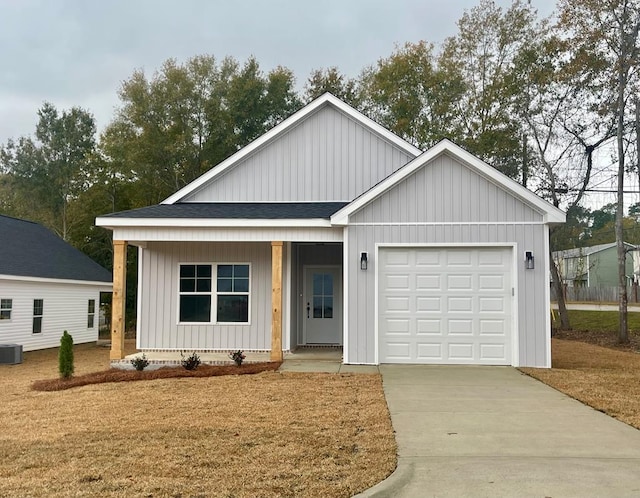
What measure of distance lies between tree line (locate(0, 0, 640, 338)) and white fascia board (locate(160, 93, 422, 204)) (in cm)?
968

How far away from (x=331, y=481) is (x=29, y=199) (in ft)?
122

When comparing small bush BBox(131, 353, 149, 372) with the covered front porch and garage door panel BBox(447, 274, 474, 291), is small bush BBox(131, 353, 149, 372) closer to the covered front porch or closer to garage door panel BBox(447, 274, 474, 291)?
the covered front porch

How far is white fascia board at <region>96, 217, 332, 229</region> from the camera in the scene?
38.8 ft

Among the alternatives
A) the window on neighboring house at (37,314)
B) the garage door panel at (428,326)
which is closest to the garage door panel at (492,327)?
the garage door panel at (428,326)

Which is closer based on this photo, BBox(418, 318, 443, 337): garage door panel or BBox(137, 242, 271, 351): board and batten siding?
BBox(418, 318, 443, 337): garage door panel

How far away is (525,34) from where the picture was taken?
86.3 feet

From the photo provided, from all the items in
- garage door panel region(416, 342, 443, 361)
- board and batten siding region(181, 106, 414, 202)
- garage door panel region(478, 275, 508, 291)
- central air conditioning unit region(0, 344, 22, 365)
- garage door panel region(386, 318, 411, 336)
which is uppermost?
board and batten siding region(181, 106, 414, 202)

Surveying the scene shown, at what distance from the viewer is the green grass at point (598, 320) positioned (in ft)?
78.7

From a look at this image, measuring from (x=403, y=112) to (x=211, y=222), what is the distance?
19340 millimetres

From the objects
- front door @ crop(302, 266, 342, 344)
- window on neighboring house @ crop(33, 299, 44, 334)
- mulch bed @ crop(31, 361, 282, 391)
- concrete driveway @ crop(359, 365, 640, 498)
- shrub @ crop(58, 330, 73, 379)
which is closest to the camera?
concrete driveway @ crop(359, 365, 640, 498)

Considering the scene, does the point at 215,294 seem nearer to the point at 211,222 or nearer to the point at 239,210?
the point at 239,210

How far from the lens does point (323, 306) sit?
1499cm

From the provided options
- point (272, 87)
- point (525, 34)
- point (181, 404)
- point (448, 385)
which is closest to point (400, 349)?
point (448, 385)

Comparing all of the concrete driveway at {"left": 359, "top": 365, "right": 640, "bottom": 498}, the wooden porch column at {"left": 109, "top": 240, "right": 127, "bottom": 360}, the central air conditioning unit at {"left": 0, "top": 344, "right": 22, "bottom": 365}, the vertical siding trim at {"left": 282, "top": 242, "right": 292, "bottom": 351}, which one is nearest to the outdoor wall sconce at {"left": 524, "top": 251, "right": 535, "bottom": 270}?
the concrete driveway at {"left": 359, "top": 365, "right": 640, "bottom": 498}
